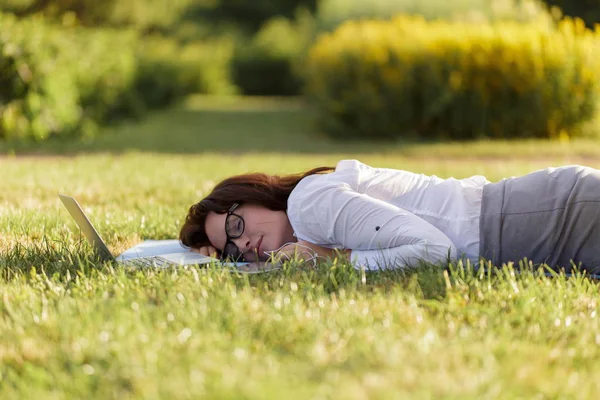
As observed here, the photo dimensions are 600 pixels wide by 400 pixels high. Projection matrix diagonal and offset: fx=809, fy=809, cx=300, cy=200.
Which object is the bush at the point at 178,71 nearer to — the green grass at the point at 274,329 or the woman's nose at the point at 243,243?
the green grass at the point at 274,329

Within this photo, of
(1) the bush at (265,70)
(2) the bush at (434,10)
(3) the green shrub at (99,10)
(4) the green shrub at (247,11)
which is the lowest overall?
(1) the bush at (265,70)

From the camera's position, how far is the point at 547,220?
3.50m

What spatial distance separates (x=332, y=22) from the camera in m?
15.8

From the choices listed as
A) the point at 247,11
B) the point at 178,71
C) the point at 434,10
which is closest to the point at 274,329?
the point at 434,10

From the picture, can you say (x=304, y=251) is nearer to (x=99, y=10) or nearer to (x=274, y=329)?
(x=274, y=329)

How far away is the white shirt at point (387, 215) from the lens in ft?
11.4

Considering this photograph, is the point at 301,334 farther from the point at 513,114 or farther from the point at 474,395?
the point at 513,114

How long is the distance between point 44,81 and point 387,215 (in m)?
8.44

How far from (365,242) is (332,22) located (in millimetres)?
12727

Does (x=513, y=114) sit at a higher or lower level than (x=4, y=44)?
lower

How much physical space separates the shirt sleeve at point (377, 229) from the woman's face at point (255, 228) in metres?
0.23

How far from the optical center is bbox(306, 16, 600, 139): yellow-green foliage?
457 inches

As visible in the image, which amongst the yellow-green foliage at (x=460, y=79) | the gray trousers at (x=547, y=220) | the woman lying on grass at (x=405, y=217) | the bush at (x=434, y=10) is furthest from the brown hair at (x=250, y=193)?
the bush at (x=434, y=10)

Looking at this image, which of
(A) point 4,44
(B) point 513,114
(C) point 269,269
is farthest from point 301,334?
(B) point 513,114
